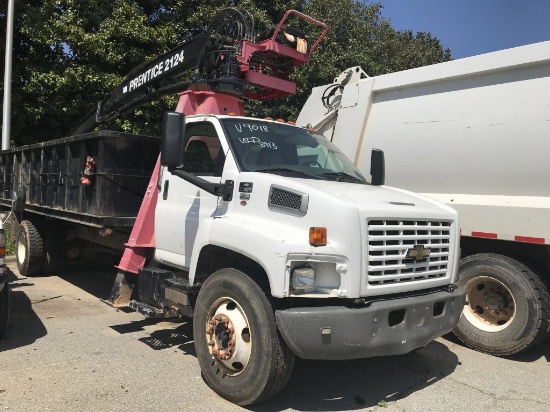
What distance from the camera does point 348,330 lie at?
3.35 m

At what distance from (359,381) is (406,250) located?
1341 millimetres

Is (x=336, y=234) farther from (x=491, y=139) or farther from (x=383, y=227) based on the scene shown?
(x=491, y=139)

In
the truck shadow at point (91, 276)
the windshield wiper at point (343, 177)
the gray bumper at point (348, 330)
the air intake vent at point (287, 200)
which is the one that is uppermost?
the windshield wiper at point (343, 177)

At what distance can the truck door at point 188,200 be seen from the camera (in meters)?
4.45

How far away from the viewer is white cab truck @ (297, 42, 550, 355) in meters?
4.96

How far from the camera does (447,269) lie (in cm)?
419

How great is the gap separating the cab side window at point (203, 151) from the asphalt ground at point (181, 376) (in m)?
1.79

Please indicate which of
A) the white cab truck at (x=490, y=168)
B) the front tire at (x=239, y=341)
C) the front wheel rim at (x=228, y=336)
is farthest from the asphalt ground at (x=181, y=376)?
the white cab truck at (x=490, y=168)

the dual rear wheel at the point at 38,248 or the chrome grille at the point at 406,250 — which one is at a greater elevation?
the chrome grille at the point at 406,250

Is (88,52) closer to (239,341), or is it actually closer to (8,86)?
(8,86)

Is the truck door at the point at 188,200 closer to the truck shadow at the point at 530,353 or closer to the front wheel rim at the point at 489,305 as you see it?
the front wheel rim at the point at 489,305

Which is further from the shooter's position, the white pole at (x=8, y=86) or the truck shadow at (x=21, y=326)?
the white pole at (x=8, y=86)

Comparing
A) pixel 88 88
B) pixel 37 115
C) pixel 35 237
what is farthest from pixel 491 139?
pixel 37 115

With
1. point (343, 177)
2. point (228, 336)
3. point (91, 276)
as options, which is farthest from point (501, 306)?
point (91, 276)
